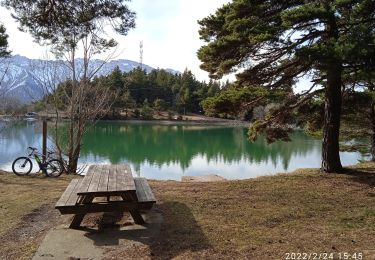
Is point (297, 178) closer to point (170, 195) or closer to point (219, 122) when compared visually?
point (170, 195)

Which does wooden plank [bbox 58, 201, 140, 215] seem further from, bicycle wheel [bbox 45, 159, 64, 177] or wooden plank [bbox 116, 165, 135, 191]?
bicycle wheel [bbox 45, 159, 64, 177]

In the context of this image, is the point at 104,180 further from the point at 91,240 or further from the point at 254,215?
the point at 254,215

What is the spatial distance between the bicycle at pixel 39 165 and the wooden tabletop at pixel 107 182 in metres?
4.99

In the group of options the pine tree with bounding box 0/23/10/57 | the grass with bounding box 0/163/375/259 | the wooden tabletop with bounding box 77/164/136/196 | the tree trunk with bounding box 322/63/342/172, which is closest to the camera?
the grass with bounding box 0/163/375/259

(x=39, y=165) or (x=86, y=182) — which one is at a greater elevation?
(x=86, y=182)

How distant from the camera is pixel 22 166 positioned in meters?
10.9

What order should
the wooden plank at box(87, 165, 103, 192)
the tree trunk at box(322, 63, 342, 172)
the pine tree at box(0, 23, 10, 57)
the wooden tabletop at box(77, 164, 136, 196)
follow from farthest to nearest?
1. the pine tree at box(0, 23, 10, 57)
2. the tree trunk at box(322, 63, 342, 172)
3. the wooden plank at box(87, 165, 103, 192)
4. the wooden tabletop at box(77, 164, 136, 196)

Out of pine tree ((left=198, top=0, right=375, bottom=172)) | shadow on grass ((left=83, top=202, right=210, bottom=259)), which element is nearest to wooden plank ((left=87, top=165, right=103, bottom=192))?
shadow on grass ((left=83, top=202, right=210, bottom=259))

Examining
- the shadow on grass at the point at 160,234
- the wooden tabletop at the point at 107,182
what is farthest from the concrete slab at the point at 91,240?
the wooden tabletop at the point at 107,182

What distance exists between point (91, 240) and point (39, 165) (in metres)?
6.94

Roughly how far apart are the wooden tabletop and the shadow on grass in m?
0.51

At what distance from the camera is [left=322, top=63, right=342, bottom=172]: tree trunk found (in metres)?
8.71

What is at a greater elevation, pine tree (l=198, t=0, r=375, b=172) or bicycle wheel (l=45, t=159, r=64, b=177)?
pine tree (l=198, t=0, r=375, b=172)

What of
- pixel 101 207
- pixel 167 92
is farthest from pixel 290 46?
pixel 167 92
